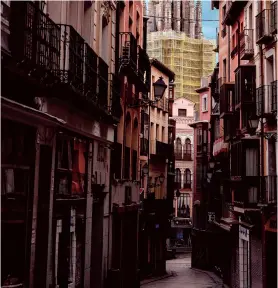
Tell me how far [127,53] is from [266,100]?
5457 mm

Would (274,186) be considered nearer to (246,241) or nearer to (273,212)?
(273,212)

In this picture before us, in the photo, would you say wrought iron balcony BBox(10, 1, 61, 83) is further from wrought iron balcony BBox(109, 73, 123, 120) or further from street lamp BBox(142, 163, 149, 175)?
street lamp BBox(142, 163, 149, 175)

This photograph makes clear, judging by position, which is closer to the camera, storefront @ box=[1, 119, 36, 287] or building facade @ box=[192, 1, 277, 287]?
storefront @ box=[1, 119, 36, 287]

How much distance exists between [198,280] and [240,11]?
1751cm

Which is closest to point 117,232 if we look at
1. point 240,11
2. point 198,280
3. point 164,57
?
point 240,11

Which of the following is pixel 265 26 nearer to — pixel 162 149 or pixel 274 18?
pixel 274 18

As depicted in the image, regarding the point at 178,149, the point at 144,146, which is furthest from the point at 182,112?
the point at 144,146

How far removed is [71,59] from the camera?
1405 cm

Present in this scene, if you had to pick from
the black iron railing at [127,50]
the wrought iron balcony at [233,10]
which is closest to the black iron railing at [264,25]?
the black iron railing at [127,50]

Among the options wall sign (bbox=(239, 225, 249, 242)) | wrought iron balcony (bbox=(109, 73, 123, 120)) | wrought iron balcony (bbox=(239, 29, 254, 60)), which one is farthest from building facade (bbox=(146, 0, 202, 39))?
wrought iron balcony (bbox=(109, 73, 123, 120))

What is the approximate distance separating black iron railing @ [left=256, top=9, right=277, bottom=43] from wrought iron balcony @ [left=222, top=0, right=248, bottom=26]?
593cm

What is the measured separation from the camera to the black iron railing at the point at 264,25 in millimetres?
21734

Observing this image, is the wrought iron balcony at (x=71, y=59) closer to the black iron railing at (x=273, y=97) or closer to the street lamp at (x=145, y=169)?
the black iron railing at (x=273, y=97)

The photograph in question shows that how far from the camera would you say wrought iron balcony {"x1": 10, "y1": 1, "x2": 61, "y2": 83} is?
35.1 feet
